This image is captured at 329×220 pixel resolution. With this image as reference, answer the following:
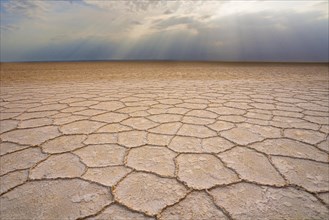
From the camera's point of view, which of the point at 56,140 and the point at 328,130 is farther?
the point at 328,130

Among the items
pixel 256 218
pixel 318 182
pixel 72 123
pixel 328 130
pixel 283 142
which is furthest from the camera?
pixel 72 123

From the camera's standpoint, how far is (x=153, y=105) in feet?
7.39

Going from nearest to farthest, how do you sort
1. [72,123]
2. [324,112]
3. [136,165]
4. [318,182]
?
[318,182], [136,165], [72,123], [324,112]

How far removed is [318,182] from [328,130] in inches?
31.6

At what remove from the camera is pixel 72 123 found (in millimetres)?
1660

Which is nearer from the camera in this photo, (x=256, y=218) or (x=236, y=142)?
(x=256, y=218)

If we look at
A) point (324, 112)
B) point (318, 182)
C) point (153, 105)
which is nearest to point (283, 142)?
point (318, 182)

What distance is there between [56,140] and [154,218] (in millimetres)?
916

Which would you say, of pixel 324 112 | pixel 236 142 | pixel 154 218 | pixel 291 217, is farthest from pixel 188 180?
pixel 324 112

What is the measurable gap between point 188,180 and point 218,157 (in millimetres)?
268

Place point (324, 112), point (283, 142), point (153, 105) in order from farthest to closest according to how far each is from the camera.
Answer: point (153, 105) → point (324, 112) → point (283, 142)

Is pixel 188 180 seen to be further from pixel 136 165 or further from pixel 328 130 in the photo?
pixel 328 130

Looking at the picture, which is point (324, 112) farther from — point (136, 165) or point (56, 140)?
point (56, 140)

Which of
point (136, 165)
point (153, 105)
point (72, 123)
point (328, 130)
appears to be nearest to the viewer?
point (136, 165)
